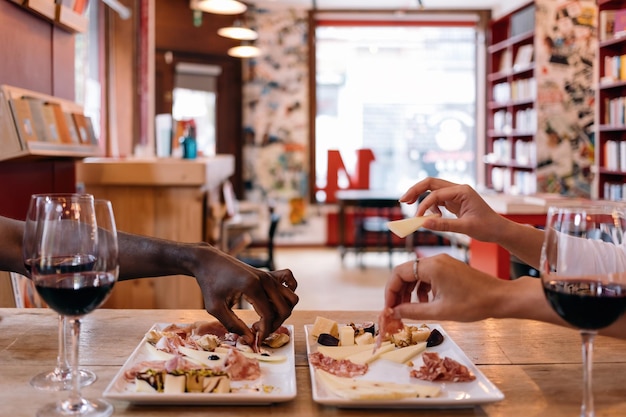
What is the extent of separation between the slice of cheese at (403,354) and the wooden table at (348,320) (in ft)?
0.40

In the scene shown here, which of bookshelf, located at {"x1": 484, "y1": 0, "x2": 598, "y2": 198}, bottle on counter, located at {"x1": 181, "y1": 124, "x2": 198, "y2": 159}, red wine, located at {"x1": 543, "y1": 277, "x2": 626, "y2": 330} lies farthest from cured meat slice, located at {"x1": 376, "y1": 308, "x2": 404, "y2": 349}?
bookshelf, located at {"x1": 484, "y1": 0, "x2": 598, "y2": 198}

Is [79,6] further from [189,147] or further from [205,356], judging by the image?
[205,356]

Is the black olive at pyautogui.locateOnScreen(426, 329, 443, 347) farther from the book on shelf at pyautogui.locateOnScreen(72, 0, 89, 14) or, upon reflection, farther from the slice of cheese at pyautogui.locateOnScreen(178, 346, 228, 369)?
the book on shelf at pyautogui.locateOnScreen(72, 0, 89, 14)

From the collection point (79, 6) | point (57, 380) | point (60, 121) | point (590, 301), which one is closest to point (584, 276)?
point (590, 301)

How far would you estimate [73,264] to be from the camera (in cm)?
93

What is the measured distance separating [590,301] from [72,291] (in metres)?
0.66

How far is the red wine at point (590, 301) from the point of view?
0.83 meters

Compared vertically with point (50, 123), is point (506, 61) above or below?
above

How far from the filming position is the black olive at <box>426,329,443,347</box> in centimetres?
129

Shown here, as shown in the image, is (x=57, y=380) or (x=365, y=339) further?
(x=365, y=339)

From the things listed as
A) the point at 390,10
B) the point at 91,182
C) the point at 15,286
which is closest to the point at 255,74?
the point at 390,10

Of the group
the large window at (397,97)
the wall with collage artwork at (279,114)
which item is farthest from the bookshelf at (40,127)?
the large window at (397,97)

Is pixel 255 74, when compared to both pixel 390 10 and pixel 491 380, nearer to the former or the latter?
pixel 390 10

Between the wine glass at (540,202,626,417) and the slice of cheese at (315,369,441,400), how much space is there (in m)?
0.24
